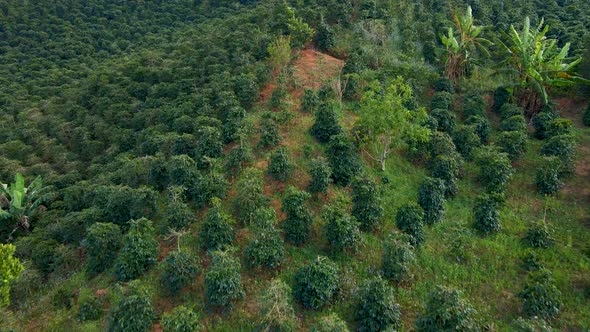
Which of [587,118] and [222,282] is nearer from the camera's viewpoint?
[222,282]

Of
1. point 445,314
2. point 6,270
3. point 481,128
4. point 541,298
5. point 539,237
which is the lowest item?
point 481,128

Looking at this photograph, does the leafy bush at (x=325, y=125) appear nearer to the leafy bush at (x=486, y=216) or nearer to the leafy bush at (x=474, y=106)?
the leafy bush at (x=486, y=216)

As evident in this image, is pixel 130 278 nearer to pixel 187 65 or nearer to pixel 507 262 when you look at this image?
pixel 507 262

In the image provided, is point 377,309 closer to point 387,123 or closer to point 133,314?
point 133,314

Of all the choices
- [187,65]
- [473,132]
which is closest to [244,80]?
[187,65]

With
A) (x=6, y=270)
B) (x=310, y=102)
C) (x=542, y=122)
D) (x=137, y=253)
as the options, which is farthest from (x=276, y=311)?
(x=542, y=122)

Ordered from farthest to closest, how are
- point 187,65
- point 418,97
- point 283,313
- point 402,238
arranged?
point 187,65 → point 418,97 → point 402,238 → point 283,313

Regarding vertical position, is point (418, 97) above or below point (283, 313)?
below
